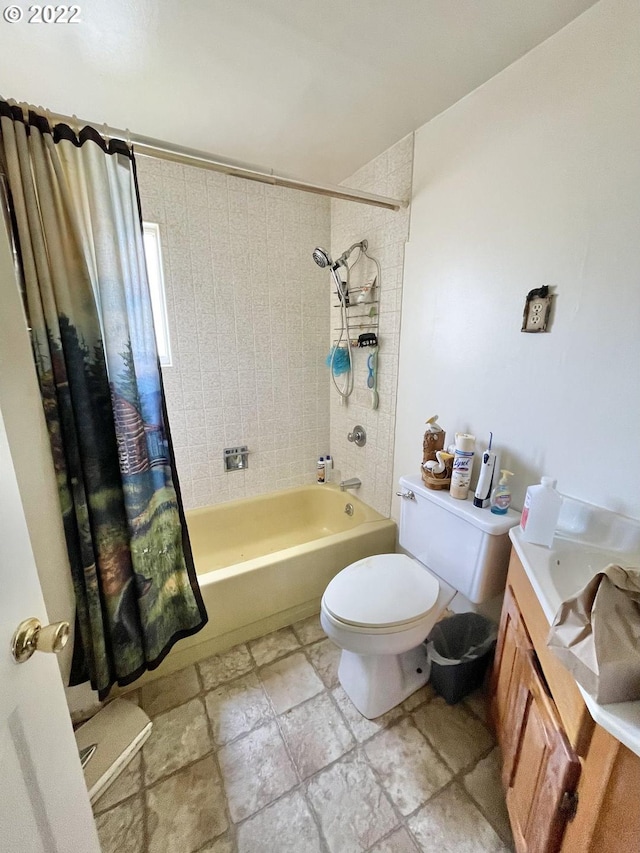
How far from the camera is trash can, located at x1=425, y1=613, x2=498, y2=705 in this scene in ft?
4.59

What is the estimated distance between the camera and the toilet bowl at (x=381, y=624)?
1278mm

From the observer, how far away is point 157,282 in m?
1.94

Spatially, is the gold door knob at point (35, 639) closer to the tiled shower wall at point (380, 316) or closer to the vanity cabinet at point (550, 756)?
the vanity cabinet at point (550, 756)

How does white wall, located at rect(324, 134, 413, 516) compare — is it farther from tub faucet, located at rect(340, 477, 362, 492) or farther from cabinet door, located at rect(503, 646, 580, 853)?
cabinet door, located at rect(503, 646, 580, 853)

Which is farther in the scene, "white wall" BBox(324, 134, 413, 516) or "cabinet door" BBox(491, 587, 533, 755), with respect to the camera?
"white wall" BBox(324, 134, 413, 516)

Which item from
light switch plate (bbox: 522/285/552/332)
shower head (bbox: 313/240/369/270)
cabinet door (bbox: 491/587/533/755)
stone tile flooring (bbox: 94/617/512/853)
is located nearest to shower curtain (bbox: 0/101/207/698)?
stone tile flooring (bbox: 94/617/512/853)

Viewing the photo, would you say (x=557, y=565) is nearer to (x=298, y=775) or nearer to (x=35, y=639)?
(x=298, y=775)

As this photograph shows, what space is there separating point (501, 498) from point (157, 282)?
1.98 metres

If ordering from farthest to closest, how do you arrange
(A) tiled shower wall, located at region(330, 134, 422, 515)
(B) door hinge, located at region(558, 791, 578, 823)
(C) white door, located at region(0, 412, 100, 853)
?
(A) tiled shower wall, located at region(330, 134, 422, 515) < (B) door hinge, located at region(558, 791, 578, 823) < (C) white door, located at region(0, 412, 100, 853)

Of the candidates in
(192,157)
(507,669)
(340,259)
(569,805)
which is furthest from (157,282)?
(569,805)

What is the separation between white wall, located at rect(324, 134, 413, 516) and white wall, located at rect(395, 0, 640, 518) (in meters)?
0.17

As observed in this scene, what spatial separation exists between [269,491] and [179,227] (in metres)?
1.68

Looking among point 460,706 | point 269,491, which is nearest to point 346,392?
point 269,491

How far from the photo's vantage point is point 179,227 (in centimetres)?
191
